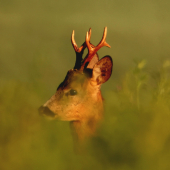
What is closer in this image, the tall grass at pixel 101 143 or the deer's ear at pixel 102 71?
the tall grass at pixel 101 143

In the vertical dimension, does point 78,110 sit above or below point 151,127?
below

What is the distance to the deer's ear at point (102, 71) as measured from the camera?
1516 millimetres

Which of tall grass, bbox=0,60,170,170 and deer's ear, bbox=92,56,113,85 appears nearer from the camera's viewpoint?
tall grass, bbox=0,60,170,170

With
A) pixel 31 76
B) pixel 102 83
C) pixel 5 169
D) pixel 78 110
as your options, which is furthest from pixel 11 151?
pixel 102 83

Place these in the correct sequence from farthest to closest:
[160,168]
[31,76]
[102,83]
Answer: [102,83]
[31,76]
[160,168]

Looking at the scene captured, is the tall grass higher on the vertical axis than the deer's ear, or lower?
lower

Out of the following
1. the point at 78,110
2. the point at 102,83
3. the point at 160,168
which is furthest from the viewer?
the point at 102,83

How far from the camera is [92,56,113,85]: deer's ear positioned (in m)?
1.52

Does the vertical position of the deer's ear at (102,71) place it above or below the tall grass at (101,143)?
above

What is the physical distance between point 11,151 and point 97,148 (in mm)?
67

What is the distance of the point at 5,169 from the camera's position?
208 millimetres

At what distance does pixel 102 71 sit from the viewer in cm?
158

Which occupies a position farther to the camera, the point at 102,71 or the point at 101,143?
the point at 102,71

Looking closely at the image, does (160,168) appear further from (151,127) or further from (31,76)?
(31,76)
